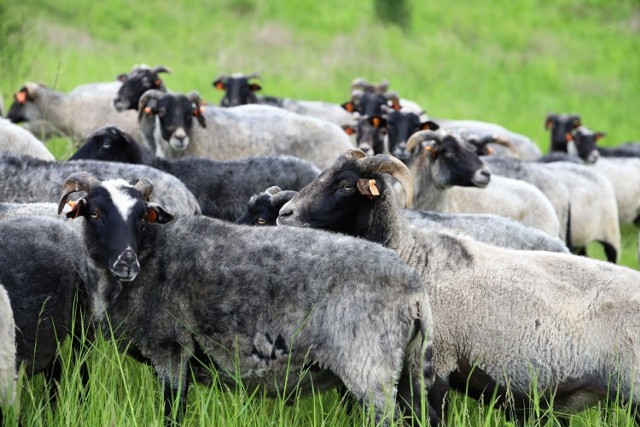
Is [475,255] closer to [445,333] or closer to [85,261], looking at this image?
[445,333]

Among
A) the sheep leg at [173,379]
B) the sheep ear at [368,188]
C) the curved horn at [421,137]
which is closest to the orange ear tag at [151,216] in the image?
the sheep leg at [173,379]

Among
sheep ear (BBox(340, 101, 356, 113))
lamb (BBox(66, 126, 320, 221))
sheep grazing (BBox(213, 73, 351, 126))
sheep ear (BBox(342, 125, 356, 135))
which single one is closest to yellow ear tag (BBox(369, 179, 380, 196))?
lamb (BBox(66, 126, 320, 221))

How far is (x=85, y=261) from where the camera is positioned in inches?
213

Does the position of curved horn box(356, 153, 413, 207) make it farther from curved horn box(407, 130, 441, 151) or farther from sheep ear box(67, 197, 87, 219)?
curved horn box(407, 130, 441, 151)

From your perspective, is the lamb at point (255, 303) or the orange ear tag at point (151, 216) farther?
the orange ear tag at point (151, 216)

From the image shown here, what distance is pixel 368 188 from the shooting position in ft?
19.2

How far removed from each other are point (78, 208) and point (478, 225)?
348cm

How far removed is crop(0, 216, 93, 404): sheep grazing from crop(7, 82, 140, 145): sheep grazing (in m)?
8.30

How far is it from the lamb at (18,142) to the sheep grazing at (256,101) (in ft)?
17.8

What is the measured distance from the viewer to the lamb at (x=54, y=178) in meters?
7.16

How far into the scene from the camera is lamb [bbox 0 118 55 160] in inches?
344

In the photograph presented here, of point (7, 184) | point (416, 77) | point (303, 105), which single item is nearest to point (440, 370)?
point (7, 184)

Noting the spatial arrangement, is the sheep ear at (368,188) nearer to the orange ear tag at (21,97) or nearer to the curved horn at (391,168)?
the curved horn at (391,168)

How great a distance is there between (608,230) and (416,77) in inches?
599
